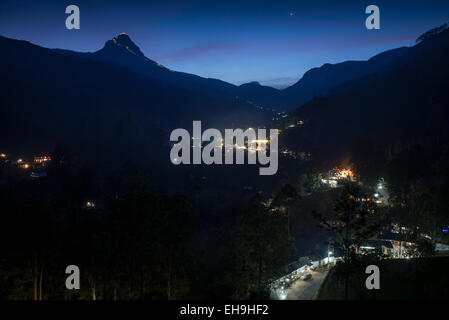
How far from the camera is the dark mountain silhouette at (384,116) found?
73.2 m

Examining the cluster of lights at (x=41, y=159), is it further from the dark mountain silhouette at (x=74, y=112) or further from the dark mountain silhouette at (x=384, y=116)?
the dark mountain silhouette at (x=384, y=116)

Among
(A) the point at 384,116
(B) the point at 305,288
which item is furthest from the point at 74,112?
(B) the point at 305,288

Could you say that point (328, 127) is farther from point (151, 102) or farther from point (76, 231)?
point (151, 102)

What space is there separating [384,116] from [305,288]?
95610 mm

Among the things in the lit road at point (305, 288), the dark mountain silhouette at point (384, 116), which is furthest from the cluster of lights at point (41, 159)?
the lit road at point (305, 288)

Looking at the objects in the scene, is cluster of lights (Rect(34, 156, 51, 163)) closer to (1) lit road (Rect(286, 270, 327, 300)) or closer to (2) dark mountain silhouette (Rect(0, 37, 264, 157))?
(2) dark mountain silhouette (Rect(0, 37, 264, 157))

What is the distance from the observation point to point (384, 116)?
97.6 m

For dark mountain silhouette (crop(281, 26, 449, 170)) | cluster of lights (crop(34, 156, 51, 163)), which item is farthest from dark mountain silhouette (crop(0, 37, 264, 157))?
dark mountain silhouette (crop(281, 26, 449, 170))

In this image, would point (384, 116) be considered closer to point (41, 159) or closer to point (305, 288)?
point (305, 288)

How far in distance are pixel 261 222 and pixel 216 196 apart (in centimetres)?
4486

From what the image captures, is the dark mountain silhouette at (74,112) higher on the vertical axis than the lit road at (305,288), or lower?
higher

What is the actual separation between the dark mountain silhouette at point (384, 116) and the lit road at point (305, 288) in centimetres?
4366

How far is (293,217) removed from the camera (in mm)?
46219
